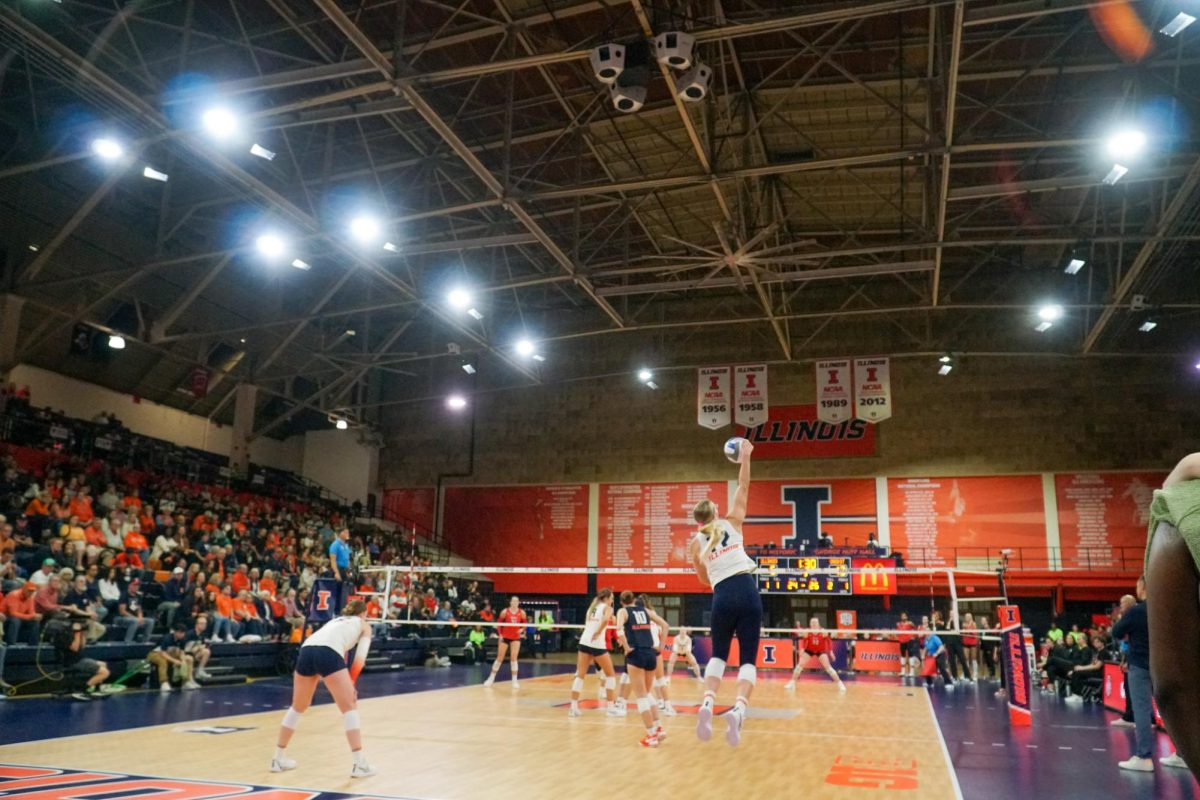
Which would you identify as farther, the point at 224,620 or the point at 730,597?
the point at 224,620

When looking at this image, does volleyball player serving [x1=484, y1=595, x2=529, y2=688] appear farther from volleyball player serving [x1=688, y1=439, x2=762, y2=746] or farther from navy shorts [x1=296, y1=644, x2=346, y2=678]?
volleyball player serving [x1=688, y1=439, x2=762, y2=746]

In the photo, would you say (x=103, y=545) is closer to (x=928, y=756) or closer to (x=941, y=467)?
(x=928, y=756)

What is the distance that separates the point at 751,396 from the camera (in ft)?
85.9

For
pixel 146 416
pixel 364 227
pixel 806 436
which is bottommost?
pixel 146 416

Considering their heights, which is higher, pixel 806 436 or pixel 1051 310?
pixel 1051 310

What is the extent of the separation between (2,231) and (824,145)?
64.5 ft

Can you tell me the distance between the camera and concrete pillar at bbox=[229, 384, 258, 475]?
27.6 metres

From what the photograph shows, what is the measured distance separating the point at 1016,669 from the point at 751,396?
14.5m

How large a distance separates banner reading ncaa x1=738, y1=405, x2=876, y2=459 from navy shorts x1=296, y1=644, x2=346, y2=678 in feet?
74.8

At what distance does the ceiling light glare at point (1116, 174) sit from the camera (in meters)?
15.3

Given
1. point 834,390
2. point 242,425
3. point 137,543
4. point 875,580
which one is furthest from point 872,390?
point 242,425

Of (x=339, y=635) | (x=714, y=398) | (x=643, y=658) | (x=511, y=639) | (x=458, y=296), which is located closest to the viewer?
(x=339, y=635)

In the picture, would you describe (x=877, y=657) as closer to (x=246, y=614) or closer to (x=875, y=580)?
(x=875, y=580)

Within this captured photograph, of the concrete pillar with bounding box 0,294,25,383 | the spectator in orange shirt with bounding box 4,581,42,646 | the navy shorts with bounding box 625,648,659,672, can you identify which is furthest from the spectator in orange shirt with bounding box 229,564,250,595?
the navy shorts with bounding box 625,648,659,672
